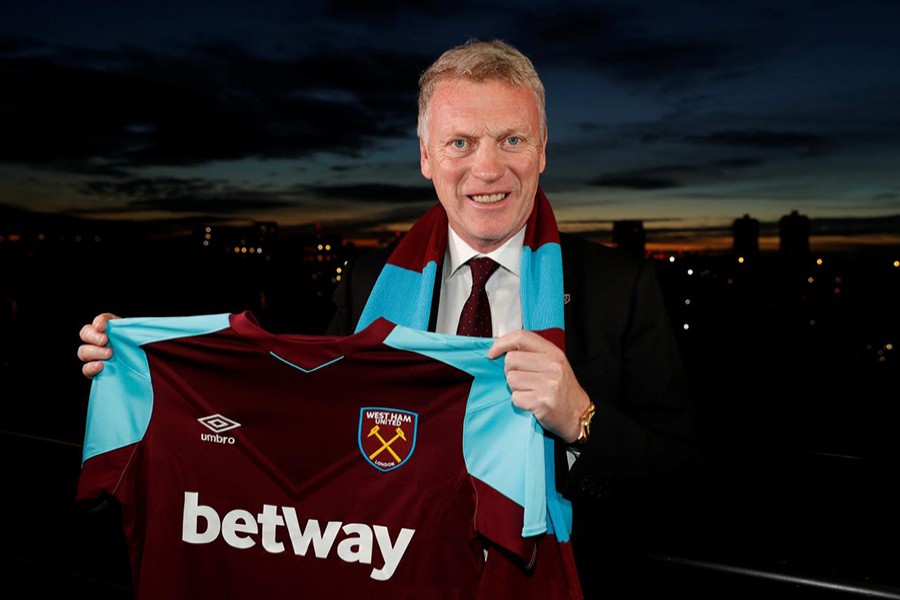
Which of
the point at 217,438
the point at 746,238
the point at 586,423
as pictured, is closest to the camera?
the point at 586,423

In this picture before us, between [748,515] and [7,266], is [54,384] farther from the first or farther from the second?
[748,515]

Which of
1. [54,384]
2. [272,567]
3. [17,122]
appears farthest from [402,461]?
[54,384]

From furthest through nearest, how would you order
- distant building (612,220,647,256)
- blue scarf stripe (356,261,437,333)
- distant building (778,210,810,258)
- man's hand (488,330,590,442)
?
distant building (778,210,810,258)
distant building (612,220,647,256)
blue scarf stripe (356,261,437,333)
man's hand (488,330,590,442)

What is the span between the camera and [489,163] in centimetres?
161

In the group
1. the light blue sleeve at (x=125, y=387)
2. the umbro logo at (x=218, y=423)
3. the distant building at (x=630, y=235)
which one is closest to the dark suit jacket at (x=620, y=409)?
the umbro logo at (x=218, y=423)

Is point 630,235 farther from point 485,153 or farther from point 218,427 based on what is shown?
point 218,427

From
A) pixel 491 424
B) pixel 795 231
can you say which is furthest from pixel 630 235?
pixel 491 424

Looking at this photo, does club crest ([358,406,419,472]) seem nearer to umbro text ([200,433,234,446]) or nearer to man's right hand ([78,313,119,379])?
umbro text ([200,433,234,446])

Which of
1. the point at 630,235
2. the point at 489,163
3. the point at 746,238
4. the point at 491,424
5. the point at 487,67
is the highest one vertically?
the point at 746,238

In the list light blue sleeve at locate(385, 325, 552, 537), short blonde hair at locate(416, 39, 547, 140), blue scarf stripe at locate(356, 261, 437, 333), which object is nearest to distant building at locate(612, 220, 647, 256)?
blue scarf stripe at locate(356, 261, 437, 333)

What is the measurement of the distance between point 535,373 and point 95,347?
3.74 ft

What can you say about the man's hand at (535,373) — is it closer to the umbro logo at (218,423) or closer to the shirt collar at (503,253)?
the shirt collar at (503,253)

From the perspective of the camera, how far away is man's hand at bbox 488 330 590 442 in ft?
4.40

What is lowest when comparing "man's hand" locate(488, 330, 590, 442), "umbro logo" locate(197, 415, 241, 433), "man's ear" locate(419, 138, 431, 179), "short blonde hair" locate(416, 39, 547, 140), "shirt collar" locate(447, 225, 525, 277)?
"umbro logo" locate(197, 415, 241, 433)
